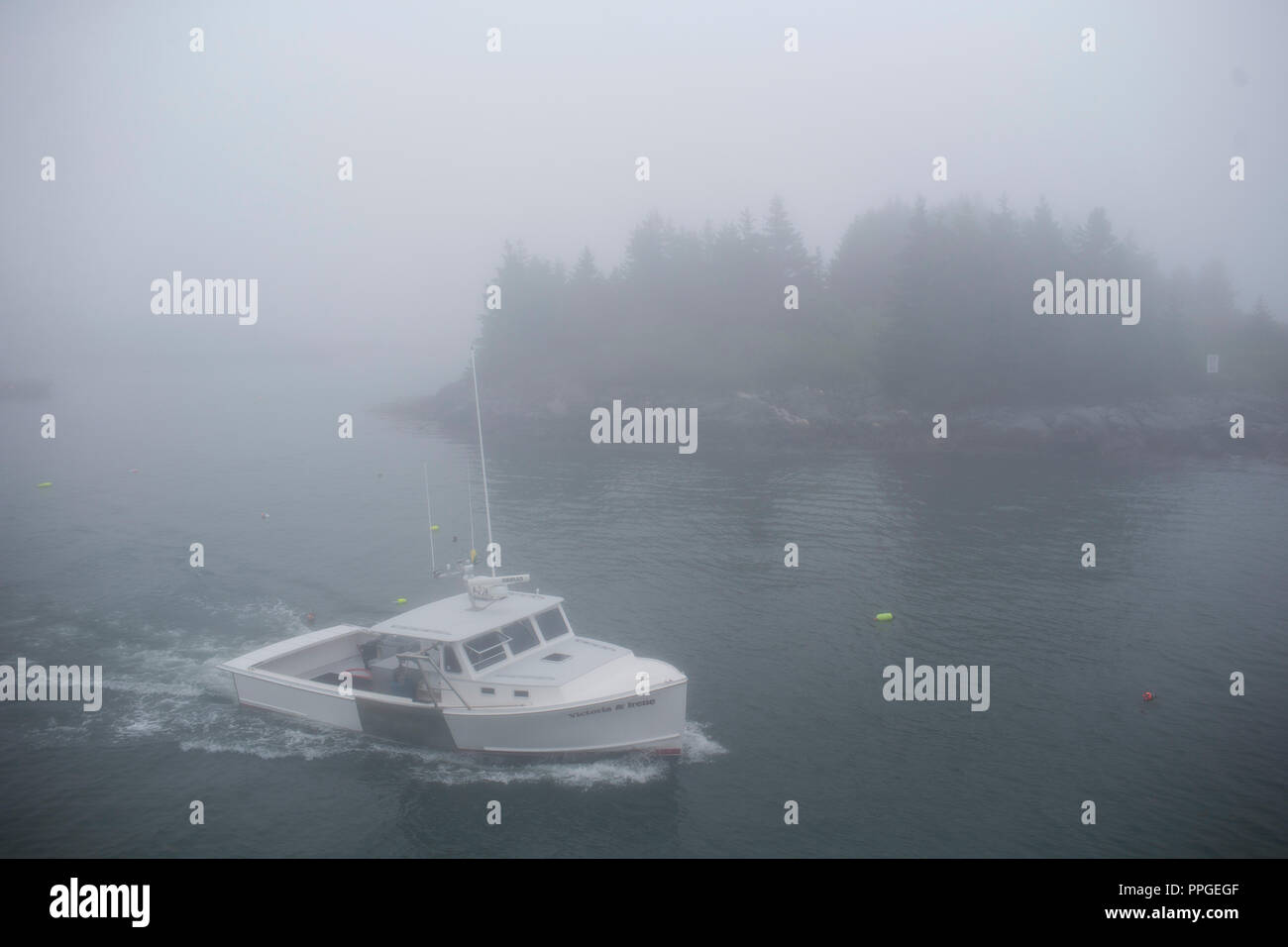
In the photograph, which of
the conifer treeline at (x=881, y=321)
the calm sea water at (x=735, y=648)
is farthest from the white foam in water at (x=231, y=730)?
the conifer treeline at (x=881, y=321)

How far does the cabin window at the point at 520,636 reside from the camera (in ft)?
71.0

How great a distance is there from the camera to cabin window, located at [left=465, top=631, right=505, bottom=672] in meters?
20.7

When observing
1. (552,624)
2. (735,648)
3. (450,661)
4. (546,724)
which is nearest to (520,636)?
(552,624)

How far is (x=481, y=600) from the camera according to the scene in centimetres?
2241

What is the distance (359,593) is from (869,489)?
31745 millimetres

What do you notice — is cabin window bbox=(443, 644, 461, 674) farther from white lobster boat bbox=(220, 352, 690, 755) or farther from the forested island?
the forested island

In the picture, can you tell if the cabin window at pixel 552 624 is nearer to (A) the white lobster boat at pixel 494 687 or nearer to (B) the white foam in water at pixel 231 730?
(A) the white lobster boat at pixel 494 687

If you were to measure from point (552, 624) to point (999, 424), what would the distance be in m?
54.1

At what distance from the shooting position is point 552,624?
22656 millimetres

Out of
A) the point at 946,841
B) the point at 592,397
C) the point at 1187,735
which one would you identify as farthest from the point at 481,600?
the point at 592,397

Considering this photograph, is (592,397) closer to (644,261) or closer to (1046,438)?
(644,261)

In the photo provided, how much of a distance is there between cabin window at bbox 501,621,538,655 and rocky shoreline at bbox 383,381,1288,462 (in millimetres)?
48408

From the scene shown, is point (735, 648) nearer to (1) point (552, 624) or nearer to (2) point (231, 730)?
(1) point (552, 624)
